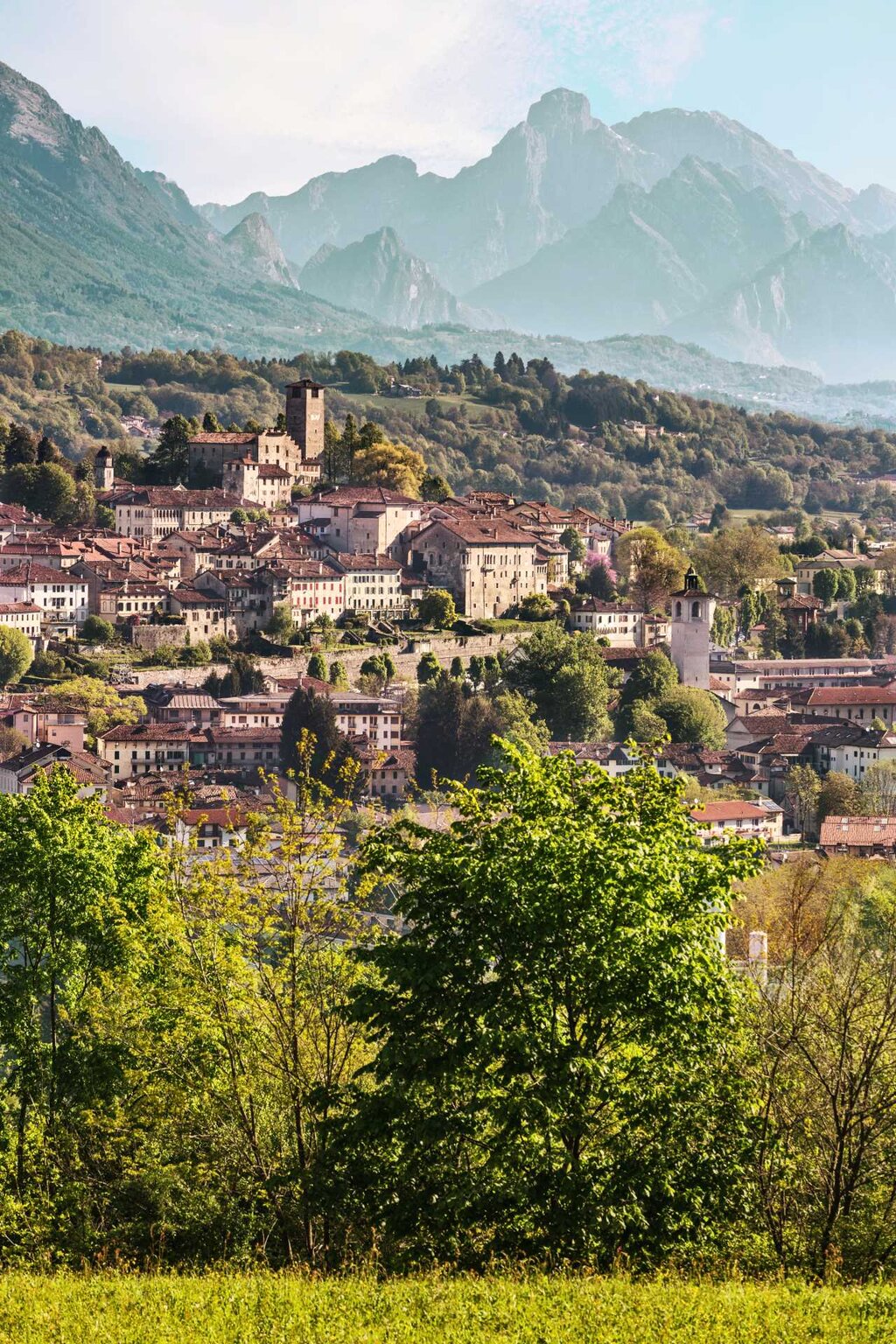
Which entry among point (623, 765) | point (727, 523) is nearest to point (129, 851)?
point (623, 765)

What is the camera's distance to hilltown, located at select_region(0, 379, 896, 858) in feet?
192

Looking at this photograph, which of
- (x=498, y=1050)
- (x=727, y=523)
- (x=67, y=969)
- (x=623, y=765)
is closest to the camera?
(x=498, y=1050)

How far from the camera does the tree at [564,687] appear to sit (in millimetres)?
64125

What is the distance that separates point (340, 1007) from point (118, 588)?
55.3 metres

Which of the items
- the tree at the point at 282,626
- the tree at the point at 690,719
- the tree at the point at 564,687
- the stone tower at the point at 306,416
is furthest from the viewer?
the stone tower at the point at 306,416

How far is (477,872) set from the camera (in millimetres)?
13898

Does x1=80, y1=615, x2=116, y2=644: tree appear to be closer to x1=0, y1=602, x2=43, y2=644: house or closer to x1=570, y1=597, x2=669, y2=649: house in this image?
x1=0, y1=602, x2=43, y2=644: house

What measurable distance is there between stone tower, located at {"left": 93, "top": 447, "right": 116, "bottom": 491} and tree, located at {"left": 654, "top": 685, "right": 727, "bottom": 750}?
28.4 meters

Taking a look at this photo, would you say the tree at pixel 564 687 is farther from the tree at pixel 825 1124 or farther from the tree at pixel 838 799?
the tree at pixel 825 1124

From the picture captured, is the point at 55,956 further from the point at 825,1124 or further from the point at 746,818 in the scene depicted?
the point at 746,818

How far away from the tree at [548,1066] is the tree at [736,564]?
71.5 m

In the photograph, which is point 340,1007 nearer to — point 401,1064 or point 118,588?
point 401,1064

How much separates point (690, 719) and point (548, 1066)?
5257cm

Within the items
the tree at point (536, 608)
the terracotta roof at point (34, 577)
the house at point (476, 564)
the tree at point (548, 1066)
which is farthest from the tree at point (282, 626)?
the tree at point (548, 1066)
